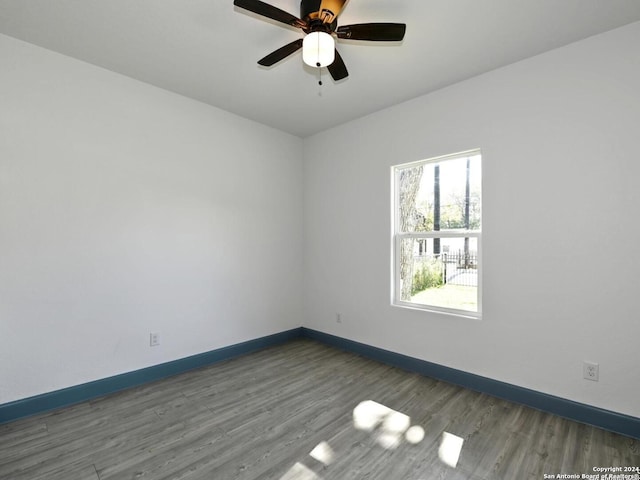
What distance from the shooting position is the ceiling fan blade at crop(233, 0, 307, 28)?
63.1 inches

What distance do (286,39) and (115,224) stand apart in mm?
2126

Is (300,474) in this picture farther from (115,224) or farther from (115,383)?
(115,224)

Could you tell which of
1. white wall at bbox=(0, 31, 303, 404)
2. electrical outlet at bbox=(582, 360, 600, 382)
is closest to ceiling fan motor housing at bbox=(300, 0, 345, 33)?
white wall at bbox=(0, 31, 303, 404)

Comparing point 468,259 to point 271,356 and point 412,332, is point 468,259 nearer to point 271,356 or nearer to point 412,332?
point 412,332

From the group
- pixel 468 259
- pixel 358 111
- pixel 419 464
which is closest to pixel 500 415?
pixel 419 464

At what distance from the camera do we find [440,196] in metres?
3.11

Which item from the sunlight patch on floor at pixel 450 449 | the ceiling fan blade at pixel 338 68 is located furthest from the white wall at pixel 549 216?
the ceiling fan blade at pixel 338 68

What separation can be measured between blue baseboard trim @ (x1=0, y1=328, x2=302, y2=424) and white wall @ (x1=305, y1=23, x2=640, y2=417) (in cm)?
172

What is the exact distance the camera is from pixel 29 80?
2.34m

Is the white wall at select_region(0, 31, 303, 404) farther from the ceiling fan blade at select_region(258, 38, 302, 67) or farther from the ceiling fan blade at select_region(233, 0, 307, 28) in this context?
the ceiling fan blade at select_region(233, 0, 307, 28)

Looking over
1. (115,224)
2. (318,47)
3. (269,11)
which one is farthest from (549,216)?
(115,224)

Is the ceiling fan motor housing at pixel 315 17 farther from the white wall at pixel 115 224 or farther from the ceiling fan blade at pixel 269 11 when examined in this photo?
the white wall at pixel 115 224

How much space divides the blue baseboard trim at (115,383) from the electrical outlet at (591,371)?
121 inches

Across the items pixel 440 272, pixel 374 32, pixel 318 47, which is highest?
pixel 374 32
